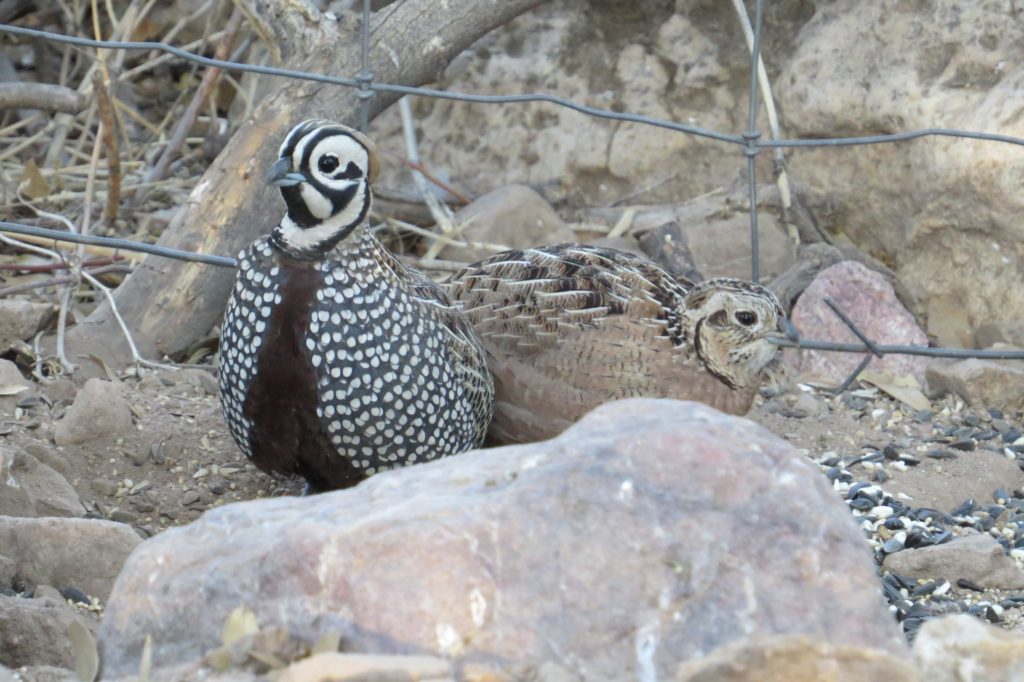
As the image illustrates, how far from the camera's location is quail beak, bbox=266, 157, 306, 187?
12.3 ft

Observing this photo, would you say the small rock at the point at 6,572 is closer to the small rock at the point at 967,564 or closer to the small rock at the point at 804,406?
the small rock at the point at 967,564

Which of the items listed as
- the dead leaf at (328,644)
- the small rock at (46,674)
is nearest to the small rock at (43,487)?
the small rock at (46,674)

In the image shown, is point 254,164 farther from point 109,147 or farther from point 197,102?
point 197,102

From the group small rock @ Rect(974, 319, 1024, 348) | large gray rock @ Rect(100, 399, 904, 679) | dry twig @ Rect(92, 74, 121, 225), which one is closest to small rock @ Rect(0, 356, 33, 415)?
dry twig @ Rect(92, 74, 121, 225)

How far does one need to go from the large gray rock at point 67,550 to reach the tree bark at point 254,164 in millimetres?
1730

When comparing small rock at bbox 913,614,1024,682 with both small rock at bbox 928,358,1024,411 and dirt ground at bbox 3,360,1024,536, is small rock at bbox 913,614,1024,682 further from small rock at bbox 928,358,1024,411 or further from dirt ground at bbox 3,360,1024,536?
small rock at bbox 928,358,1024,411

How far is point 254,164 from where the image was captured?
4.91 m

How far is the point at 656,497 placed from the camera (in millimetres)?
2305

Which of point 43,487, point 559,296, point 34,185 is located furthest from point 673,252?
point 34,185

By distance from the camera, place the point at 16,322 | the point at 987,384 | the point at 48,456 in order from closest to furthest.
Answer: the point at 48,456 < the point at 16,322 < the point at 987,384

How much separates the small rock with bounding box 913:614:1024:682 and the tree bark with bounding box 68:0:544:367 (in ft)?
10.8

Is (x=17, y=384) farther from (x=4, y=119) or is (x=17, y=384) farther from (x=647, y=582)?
(x=647, y=582)

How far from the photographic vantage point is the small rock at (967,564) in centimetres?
374

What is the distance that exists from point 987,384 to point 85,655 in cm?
350
